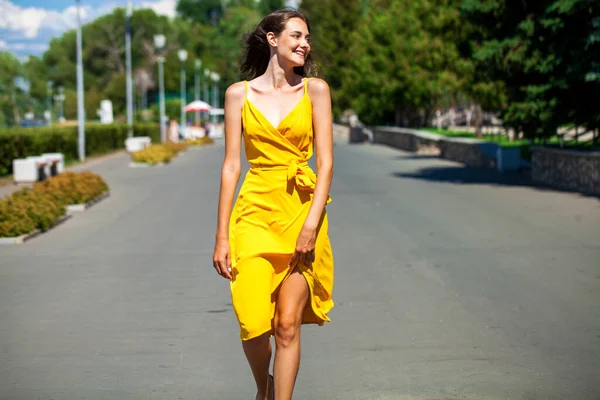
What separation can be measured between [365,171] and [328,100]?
84.2 feet

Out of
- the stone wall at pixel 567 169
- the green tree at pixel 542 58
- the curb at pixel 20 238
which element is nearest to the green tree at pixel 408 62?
the green tree at pixel 542 58

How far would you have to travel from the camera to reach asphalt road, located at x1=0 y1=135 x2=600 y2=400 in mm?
6238

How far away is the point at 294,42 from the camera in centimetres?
471

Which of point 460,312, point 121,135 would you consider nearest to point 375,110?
point 121,135

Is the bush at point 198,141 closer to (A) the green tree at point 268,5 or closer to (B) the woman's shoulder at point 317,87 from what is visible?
(B) the woman's shoulder at point 317,87

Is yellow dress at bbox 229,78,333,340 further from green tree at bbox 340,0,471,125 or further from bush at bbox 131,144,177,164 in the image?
green tree at bbox 340,0,471,125

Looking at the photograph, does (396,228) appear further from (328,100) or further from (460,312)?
(328,100)

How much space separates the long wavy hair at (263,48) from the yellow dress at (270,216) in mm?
277

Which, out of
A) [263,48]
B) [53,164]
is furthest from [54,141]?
[263,48]

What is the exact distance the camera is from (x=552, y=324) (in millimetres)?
7973

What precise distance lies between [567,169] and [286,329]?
744 inches

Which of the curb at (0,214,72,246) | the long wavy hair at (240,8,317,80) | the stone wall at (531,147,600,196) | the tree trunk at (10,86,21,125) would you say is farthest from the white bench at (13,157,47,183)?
the tree trunk at (10,86,21,125)

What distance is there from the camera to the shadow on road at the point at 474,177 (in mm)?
24419

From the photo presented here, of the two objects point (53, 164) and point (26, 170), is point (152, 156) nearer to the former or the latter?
point (53, 164)
